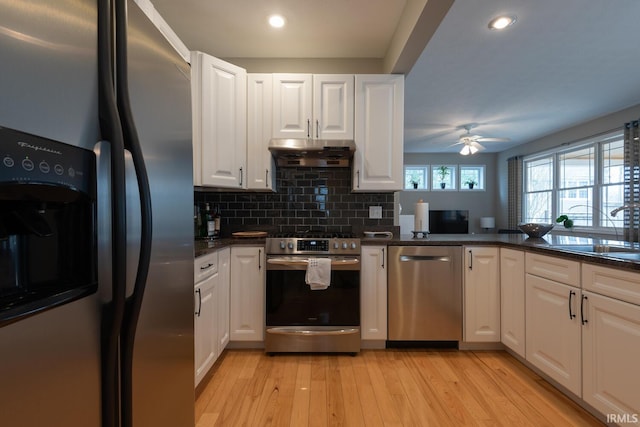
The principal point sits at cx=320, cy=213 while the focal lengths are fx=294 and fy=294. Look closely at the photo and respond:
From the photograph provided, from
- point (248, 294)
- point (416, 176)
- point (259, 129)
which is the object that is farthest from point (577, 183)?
point (248, 294)

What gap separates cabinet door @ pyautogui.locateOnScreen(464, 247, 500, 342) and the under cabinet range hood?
1303 millimetres

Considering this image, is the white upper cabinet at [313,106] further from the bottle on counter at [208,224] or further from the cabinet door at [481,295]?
the cabinet door at [481,295]

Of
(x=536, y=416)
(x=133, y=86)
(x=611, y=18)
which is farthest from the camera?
(x=611, y=18)

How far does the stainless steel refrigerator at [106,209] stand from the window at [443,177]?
755 centimetres

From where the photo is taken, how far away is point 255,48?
107 inches

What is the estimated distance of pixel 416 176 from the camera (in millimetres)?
7750

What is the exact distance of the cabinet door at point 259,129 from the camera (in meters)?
2.59

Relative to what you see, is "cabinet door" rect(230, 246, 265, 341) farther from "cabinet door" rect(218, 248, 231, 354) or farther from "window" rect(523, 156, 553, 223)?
"window" rect(523, 156, 553, 223)

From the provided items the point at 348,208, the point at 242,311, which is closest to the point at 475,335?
the point at 348,208

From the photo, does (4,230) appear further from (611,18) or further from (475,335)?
(611,18)

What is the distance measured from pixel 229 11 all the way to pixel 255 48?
51cm

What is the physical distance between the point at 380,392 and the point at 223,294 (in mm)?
1283

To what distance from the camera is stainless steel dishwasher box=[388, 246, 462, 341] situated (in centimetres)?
238

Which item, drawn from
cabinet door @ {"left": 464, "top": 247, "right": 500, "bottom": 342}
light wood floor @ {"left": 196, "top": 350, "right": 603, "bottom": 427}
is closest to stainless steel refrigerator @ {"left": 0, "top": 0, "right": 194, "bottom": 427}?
light wood floor @ {"left": 196, "top": 350, "right": 603, "bottom": 427}
